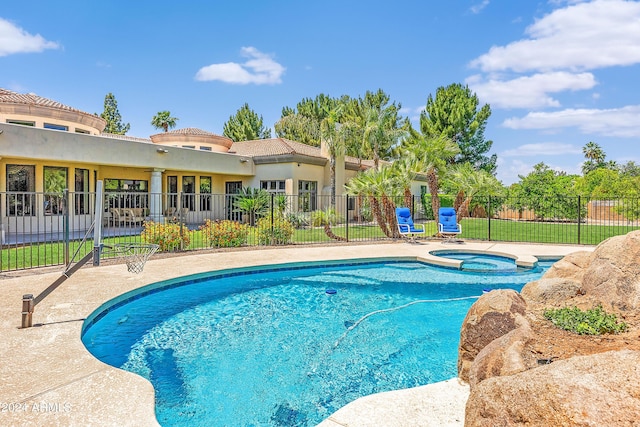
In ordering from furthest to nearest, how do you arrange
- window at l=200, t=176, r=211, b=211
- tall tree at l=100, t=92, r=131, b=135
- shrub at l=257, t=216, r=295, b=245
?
tall tree at l=100, t=92, r=131, b=135, window at l=200, t=176, r=211, b=211, shrub at l=257, t=216, r=295, b=245

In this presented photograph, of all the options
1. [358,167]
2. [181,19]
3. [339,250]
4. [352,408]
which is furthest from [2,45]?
[352,408]

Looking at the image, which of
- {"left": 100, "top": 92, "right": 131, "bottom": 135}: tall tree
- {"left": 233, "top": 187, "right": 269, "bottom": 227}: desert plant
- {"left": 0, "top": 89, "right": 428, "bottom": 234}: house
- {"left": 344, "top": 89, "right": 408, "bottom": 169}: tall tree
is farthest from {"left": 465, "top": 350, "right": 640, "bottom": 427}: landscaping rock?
{"left": 100, "top": 92, "right": 131, "bottom": 135}: tall tree

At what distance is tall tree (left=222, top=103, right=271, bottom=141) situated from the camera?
44500 millimetres

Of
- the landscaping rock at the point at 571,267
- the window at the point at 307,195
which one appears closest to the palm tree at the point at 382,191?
the window at the point at 307,195

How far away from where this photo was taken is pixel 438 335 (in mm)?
6613

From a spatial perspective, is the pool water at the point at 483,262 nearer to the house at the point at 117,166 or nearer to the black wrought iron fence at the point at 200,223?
the black wrought iron fence at the point at 200,223

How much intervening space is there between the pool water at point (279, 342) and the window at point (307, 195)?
13.0m

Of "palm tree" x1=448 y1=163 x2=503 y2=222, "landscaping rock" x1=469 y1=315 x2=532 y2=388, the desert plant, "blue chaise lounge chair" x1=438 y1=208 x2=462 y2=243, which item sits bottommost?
"landscaping rock" x1=469 y1=315 x2=532 y2=388

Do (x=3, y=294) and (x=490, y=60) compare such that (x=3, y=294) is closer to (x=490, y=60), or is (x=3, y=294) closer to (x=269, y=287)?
(x=269, y=287)

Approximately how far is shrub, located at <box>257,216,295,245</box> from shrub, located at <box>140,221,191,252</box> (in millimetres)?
2857

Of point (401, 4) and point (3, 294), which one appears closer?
point (3, 294)

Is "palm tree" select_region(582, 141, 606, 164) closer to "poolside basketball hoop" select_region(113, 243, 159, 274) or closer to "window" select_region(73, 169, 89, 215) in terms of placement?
"window" select_region(73, 169, 89, 215)

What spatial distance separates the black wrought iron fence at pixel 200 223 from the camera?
1246 cm

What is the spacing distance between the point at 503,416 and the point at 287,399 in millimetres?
2687
